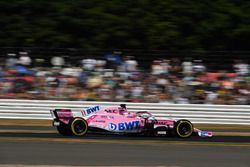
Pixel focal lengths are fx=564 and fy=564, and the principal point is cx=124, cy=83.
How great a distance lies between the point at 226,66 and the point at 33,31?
398 inches

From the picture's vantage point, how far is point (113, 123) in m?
12.5

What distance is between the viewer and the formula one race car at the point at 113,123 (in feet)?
40.7

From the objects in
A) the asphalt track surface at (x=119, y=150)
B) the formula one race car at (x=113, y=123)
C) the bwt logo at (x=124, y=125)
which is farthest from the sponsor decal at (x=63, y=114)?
the bwt logo at (x=124, y=125)

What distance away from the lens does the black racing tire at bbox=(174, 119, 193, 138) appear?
12.8 meters

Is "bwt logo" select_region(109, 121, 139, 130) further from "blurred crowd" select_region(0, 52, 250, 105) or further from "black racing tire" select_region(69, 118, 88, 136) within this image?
"blurred crowd" select_region(0, 52, 250, 105)

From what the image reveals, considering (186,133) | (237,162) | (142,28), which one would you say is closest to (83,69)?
(186,133)

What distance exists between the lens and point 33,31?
82.0 feet

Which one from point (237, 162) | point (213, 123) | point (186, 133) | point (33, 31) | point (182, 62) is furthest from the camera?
point (33, 31)

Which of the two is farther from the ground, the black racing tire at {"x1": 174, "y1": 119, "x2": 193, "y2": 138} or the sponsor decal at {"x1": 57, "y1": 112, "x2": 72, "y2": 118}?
the sponsor decal at {"x1": 57, "y1": 112, "x2": 72, "y2": 118}

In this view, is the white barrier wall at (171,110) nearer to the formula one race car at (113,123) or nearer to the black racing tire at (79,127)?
the formula one race car at (113,123)

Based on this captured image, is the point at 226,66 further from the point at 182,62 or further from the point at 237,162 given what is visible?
the point at 237,162

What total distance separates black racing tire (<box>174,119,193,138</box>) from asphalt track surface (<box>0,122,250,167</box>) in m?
0.27

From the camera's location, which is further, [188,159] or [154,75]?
[154,75]

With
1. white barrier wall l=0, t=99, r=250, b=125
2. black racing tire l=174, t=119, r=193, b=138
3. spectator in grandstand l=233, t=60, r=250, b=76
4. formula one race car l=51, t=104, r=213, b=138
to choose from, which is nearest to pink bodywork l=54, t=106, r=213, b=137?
formula one race car l=51, t=104, r=213, b=138
